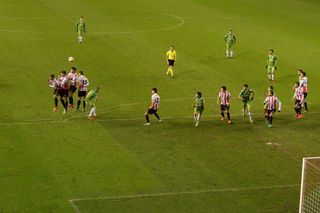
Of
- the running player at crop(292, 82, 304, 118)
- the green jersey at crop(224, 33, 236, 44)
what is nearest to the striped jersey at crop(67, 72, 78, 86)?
the running player at crop(292, 82, 304, 118)

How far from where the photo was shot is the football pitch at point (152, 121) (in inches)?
1105

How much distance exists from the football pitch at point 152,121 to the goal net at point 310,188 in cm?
45

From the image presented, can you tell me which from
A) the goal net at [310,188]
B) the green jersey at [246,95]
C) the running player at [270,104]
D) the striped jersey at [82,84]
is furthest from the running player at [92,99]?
the goal net at [310,188]

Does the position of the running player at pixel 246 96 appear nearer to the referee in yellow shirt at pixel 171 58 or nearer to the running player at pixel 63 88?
the running player at pixel 63 88

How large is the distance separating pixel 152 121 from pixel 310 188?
10987 millimetres

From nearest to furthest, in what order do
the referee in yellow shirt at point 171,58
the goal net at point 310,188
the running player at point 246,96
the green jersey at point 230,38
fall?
the goal net at point 310,188
the running player at point 246,96
the referee in yellow shirt at point 171,58
the green jersey at point 230,38

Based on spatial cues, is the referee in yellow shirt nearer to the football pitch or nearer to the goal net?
the football pitch

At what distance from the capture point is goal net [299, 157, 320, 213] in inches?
1018

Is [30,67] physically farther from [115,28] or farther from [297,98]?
[297,98]

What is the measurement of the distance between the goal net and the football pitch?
1.48ft

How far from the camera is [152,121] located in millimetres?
37594

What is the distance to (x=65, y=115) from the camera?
3819cm

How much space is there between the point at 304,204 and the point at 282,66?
2482 centimetres

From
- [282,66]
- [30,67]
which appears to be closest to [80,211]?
[30,67]
